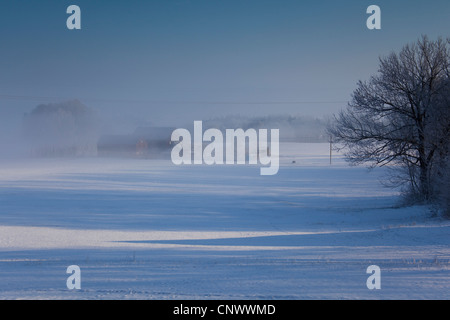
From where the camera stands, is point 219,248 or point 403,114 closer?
point 219,248

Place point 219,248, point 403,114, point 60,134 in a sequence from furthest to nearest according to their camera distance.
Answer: point 60,134, point 403,114, point 219,248

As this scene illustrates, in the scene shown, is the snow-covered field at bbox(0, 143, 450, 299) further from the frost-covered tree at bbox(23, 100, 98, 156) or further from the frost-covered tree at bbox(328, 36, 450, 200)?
the frost-covered tree at bbox(23, 100, 98, 156)

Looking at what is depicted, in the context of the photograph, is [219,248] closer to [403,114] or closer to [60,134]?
[403,114]

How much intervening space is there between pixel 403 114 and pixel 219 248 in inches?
657

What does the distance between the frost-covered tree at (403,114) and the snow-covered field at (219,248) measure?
3.13 m

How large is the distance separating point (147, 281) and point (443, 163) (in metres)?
17.6

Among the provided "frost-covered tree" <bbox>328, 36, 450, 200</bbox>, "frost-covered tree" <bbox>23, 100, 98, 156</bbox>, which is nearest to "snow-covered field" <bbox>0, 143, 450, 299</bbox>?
"frost-covered tree" <bbox>328, 36, 450, 200</bbox>

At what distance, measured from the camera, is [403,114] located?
22766mm

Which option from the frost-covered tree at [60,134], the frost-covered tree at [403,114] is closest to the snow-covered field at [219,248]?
the frost-covered tree at [403,114]

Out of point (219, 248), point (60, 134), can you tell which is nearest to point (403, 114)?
point (219, 248)

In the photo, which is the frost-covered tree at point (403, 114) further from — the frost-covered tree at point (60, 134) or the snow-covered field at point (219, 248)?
the frost-covered tree at point (60, 134)

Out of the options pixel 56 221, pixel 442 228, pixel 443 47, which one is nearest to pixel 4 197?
pixel 56 221

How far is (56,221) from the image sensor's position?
737 inches
